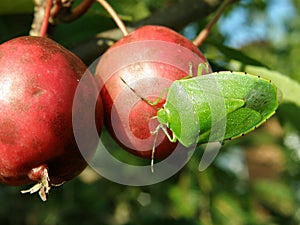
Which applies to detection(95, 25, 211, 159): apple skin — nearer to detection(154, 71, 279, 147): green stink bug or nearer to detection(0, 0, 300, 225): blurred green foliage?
detection(154, 71, 279, 147): green stink bug

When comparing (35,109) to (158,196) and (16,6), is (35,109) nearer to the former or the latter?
(16,6)

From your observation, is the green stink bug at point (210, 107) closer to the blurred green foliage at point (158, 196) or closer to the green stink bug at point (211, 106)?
the green stink bug at point (211, 106)

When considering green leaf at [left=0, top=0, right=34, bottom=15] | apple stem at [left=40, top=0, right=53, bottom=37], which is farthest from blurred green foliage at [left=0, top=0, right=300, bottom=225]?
apple stem at [left=40, top=0, right=53, bottom=37]

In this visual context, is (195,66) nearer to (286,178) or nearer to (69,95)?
(69,95)

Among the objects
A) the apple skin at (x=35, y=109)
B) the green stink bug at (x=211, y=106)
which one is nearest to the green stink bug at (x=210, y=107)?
the green stink bug at (x=211, y=106)

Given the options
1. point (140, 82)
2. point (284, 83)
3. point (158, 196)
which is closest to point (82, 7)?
point (140, 82)
